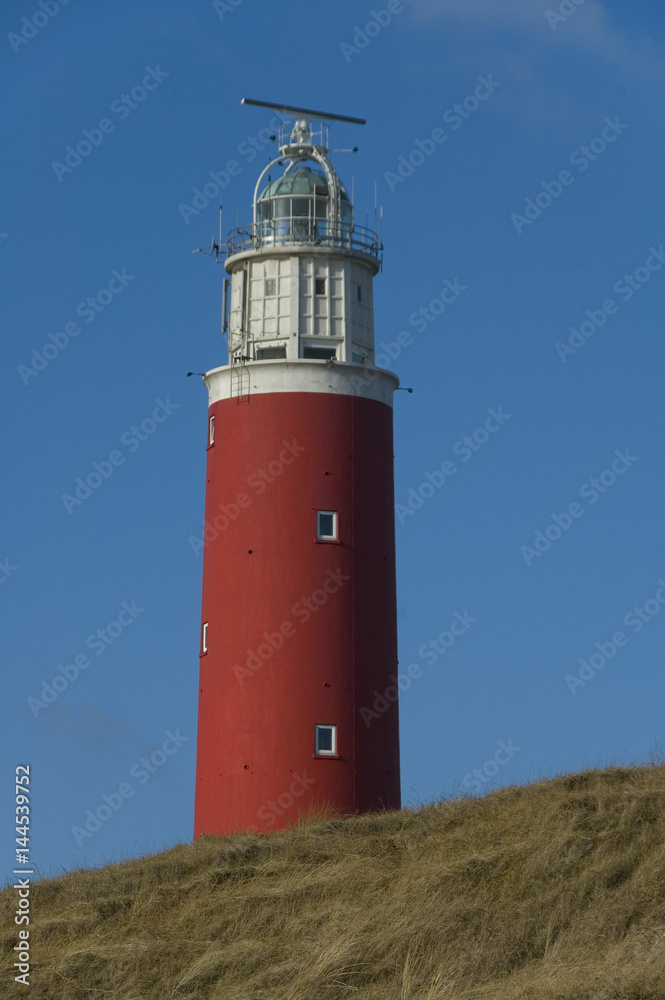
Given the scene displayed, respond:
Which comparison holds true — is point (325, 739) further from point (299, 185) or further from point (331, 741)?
point (299, 185)

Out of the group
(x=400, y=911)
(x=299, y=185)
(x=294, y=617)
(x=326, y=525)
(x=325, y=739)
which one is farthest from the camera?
(x=299, y=185)

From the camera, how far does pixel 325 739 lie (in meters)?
34.6

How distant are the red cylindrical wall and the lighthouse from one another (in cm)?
4

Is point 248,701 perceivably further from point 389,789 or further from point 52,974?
point 52,974

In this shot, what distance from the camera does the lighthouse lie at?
3459 cm

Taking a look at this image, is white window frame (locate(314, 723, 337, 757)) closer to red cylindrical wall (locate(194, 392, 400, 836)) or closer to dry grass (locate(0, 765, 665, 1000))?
red cylindrical wall (locate(194, 392, 400, 836))

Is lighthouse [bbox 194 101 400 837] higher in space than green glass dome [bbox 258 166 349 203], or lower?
lower

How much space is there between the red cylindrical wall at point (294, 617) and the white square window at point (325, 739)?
4.6 inches

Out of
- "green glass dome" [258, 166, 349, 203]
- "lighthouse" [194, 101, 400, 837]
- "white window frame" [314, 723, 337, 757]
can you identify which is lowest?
"white window frame" [314, 723, 337, 757]

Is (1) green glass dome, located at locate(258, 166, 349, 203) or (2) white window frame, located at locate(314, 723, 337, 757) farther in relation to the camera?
(1) green glass dome, located at locate(258, 166, 349, 203)

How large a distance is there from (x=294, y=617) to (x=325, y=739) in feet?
8.82

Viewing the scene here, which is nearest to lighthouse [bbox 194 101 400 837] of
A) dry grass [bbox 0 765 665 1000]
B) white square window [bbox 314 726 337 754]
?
white square window [bbox 314 726 337 754]

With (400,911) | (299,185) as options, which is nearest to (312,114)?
(299,185)

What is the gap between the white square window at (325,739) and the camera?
113 ft
